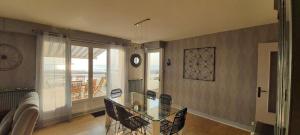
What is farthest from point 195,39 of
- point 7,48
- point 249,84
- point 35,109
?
point 7,48

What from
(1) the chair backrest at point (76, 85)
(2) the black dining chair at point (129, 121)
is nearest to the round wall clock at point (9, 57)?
(1) the chair backrest at point (76, 85)

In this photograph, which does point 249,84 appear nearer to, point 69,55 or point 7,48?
point 69,55

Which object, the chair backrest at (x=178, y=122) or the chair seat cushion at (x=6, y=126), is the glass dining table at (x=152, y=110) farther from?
the chair seat cushion at (x=6, y=126)

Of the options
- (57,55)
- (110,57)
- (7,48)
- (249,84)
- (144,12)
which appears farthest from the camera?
(110,57)

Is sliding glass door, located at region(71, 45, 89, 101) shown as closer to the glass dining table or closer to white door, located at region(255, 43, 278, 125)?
the glass dining table

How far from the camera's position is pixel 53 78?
137 inches

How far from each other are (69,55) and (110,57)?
1.22 meters

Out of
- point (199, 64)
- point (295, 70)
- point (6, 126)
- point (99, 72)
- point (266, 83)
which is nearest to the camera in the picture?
point (295, 70)

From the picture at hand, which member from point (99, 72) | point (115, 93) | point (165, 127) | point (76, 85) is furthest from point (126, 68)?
point (165, 127)

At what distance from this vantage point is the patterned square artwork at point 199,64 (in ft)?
13.0

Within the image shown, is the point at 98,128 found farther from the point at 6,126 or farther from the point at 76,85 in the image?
the point at 6,126

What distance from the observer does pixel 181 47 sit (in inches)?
187

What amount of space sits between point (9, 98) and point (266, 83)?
5.25 metres

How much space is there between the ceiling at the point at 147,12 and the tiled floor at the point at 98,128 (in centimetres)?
231
